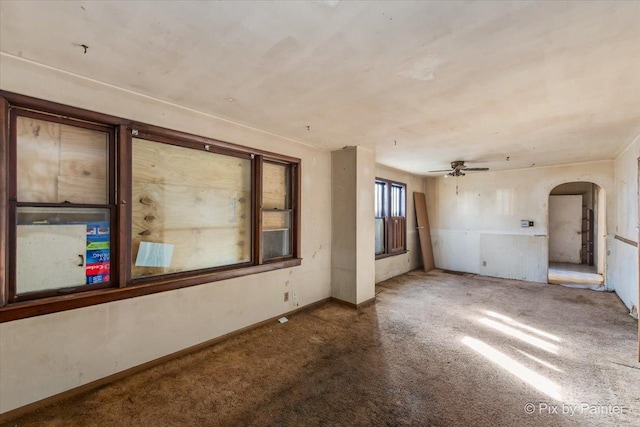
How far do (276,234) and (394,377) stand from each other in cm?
220

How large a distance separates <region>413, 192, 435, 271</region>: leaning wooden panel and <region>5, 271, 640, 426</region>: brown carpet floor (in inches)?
118

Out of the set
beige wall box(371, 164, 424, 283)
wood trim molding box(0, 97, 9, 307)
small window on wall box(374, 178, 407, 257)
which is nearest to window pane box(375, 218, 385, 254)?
small window on wall box(374, 178, 407, 257)

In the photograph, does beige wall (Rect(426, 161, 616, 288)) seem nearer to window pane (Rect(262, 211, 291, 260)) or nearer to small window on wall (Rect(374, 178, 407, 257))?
small window on wall (Rect(374, 178, 407, 257))

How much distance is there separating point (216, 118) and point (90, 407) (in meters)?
2.69

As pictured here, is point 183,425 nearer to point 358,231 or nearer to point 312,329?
point 312,329

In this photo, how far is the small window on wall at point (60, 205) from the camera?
192 cm

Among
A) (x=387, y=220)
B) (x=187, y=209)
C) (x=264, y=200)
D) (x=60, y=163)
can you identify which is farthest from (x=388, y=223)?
(x=60, y=163)

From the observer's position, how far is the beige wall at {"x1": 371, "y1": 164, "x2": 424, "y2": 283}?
18.9ft

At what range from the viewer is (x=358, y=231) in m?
4.05

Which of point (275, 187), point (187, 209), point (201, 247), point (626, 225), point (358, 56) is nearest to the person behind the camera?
point (358, 56)

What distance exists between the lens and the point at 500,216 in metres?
6.17

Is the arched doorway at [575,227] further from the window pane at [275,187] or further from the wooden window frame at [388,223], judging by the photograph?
the window pane at [275,187]

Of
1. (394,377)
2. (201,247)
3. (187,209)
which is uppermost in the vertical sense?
(187,209)

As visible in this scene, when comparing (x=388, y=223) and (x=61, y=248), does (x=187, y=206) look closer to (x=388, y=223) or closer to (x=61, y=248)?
(x=61, y=248)
